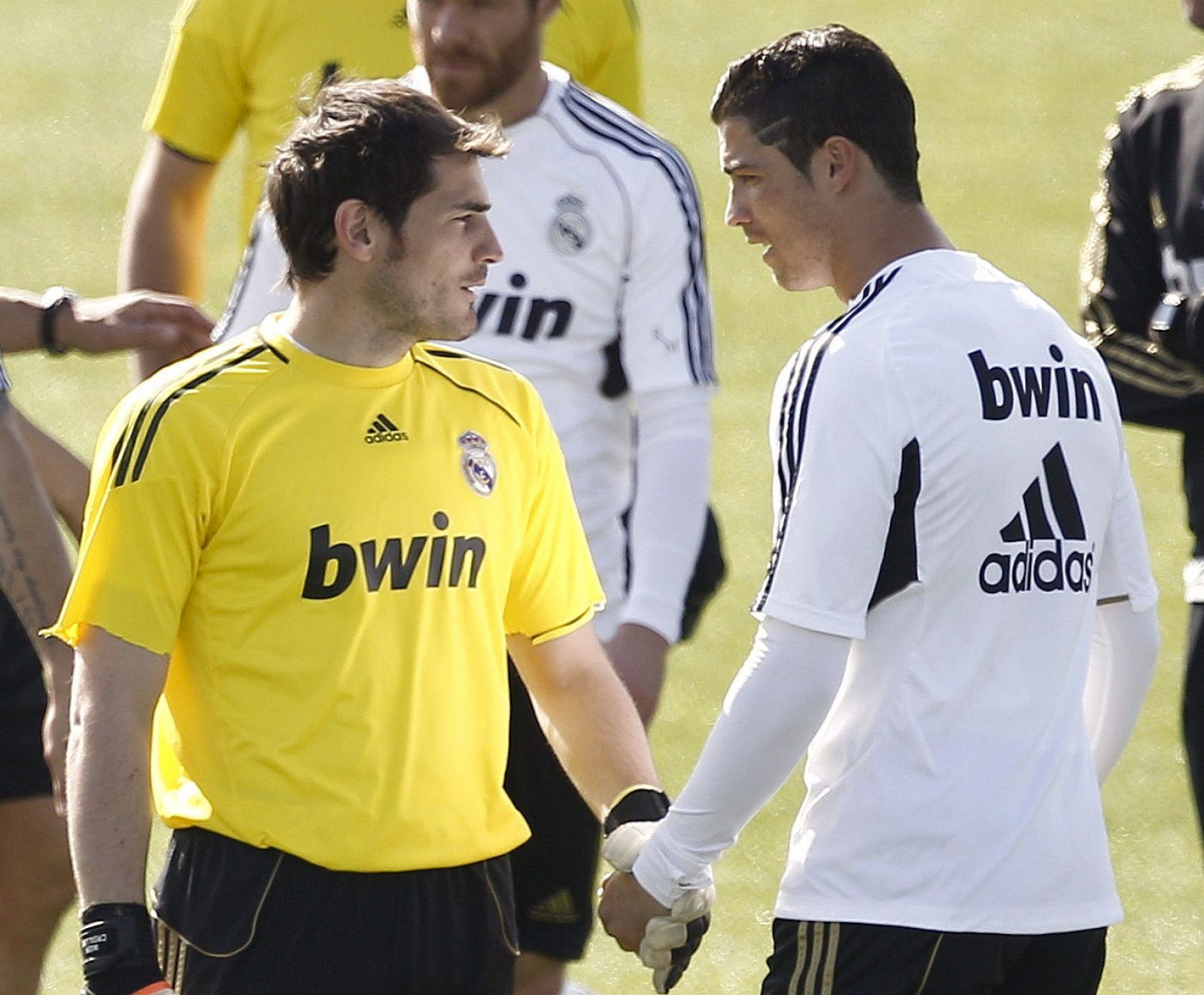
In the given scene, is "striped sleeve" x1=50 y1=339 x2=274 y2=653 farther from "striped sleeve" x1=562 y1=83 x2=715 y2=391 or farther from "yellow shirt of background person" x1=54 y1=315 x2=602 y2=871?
"striped sleeve" x1=562 y1=83 x2=715 y2=391

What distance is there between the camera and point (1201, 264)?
3777mm

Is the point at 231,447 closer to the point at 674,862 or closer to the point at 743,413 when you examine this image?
the point at 674,862

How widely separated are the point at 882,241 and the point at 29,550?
55.9 inches

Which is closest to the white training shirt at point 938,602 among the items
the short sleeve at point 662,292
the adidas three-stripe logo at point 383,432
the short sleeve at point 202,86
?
the adidas three-stripe logo at point 383,432

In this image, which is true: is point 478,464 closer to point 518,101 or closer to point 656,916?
point 656,916

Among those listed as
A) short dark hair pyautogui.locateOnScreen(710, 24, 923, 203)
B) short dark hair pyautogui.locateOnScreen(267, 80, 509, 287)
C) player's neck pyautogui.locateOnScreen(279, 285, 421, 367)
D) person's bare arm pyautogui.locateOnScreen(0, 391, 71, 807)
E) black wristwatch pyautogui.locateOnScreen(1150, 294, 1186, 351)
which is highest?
short dark hair pyautogui.locateOnScreen(710, 24, 923, 203)

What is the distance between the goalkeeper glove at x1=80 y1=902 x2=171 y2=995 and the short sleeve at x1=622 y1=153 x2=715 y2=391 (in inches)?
61.5

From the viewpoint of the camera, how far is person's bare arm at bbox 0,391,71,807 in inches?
136

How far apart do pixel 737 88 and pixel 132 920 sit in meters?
1.38

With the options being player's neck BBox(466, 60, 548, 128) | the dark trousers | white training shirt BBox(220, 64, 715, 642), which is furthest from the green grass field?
player's neck BBox(466, 60, 548, 128)

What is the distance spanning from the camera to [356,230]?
2.96 m

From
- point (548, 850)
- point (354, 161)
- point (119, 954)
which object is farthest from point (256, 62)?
point (119, 954)

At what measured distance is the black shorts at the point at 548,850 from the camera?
392 cm

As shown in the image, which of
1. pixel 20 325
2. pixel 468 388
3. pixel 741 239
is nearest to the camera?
pixel 468 388
